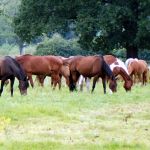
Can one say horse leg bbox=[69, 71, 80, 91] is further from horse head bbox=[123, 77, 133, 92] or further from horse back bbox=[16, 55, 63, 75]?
horse head bbox=[123, 77, 133, 92]

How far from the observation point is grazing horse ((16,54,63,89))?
25625 mm

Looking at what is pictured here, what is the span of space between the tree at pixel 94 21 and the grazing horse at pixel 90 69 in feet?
40.2

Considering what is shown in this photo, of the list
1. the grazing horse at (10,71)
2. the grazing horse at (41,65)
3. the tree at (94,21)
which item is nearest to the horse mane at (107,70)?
the grazing horse at (10,71)

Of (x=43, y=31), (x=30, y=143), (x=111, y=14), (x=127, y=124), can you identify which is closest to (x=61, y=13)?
(x=43, y=31)

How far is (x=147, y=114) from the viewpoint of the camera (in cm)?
1498

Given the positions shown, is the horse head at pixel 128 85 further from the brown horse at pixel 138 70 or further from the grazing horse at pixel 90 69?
the brown horse at pixel 138 70

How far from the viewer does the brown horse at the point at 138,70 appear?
97.4ft

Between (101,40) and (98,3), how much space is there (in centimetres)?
299

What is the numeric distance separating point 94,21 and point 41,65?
11883mm

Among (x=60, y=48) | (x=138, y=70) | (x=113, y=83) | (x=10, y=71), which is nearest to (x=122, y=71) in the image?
(x=113, y=83)

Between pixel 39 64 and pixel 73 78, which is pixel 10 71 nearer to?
pixel 73 78

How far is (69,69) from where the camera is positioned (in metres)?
25.0

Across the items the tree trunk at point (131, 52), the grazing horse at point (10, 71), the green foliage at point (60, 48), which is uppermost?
the grazing horse at point (10, 71)

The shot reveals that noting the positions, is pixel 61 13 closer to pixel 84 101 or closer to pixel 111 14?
pixel 111 14
